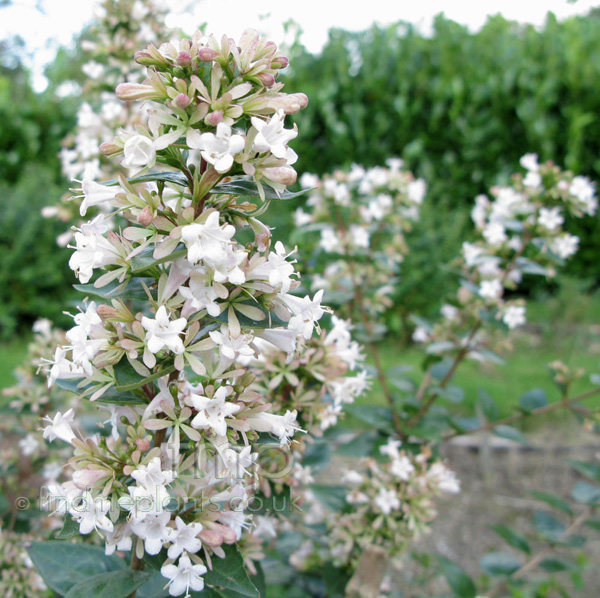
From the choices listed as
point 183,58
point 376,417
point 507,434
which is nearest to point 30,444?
point 376,417

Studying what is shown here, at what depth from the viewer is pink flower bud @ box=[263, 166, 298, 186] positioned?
90 cm

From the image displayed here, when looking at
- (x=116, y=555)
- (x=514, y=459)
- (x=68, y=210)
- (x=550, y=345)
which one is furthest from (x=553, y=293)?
(x=116, y=555)

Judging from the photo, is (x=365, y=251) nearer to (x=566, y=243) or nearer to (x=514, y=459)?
(x=566, y=243)

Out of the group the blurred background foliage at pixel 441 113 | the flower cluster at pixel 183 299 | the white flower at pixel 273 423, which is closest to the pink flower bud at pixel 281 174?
the flower cluster at pixel 183 299

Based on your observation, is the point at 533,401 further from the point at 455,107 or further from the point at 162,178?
the point at 455,107

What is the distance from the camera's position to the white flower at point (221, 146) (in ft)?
2.76

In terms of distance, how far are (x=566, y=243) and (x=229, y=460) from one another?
1.55 meters

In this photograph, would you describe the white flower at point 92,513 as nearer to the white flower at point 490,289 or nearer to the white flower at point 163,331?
the white flower at point 163,331

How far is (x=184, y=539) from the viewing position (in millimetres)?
914

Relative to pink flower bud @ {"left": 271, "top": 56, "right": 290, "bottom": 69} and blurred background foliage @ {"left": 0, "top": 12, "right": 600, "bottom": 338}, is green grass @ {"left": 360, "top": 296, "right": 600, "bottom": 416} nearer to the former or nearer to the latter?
blurred background foliage @ {"left": 0, "top": 12, "right": 600, "bottom": 338}

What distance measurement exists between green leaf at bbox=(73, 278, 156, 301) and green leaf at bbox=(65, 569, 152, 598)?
0.47 metres

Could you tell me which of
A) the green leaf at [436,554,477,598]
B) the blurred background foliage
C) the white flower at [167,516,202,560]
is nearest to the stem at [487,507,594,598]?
the green leaf at [436,554,477,598]

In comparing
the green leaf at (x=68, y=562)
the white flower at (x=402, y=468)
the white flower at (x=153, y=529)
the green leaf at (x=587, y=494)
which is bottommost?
the green leaf at (x=587, y=494)

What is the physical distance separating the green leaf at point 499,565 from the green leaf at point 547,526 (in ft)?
0.54
